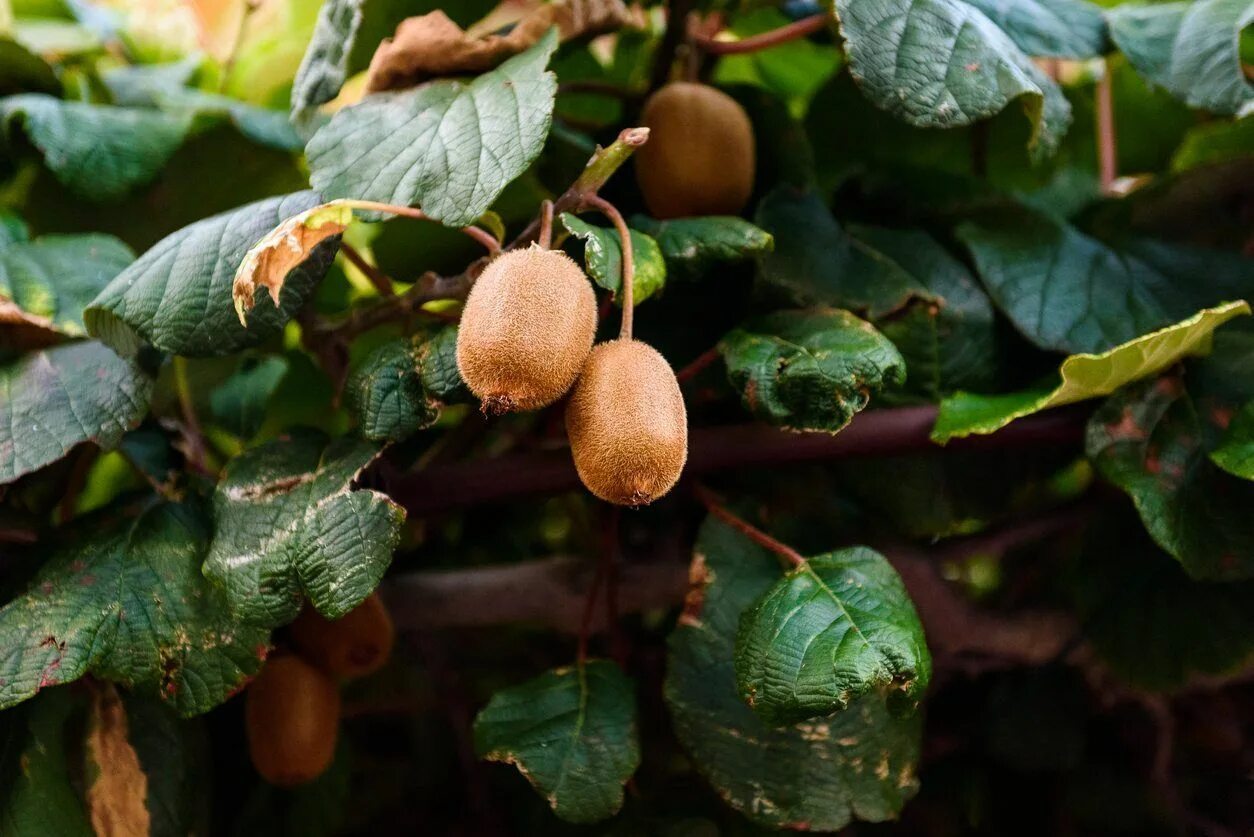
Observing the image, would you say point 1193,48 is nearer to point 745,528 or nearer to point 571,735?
point 745,528

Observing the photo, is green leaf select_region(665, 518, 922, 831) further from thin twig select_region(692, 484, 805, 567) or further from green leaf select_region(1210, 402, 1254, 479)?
green leaf select_region(1210, 402, 1254, 479)

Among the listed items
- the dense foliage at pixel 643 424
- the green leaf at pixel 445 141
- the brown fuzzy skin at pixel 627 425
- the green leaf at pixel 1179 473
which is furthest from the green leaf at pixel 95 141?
the green leaf at pixel 1179 473

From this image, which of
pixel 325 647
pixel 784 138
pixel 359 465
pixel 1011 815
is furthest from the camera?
pixel 1011 815

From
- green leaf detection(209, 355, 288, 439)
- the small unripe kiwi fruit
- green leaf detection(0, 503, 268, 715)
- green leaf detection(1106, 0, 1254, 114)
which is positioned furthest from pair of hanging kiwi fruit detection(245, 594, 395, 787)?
green leaf detection(1106, 0, 1254, 114)

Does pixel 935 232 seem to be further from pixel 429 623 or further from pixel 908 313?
pixel 429 623

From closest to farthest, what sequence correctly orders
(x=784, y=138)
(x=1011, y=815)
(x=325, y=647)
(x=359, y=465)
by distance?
(x=359, y=465) → (x=325, y=647) → (x=784, y=138) → (x=1011, y=815)

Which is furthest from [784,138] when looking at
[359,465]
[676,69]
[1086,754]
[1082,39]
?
[1086,754]
